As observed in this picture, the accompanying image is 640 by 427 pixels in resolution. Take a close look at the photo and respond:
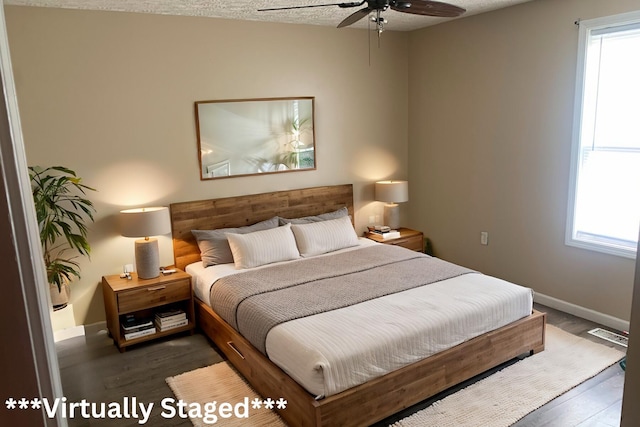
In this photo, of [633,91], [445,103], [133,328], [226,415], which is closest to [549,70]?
[633,91]

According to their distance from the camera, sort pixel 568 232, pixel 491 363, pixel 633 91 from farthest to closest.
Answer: pixel 568 232
pixel 633 91
pixel 491 363

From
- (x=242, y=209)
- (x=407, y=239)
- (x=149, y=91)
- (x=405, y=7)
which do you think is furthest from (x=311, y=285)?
(x=149, y=91)

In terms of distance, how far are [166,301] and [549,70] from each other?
3.68 m

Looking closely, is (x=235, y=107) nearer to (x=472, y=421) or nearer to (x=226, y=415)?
(x=226, y=415)

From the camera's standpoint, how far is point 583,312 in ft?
13.0

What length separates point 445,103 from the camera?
16.3 feet

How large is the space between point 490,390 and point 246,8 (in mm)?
3337

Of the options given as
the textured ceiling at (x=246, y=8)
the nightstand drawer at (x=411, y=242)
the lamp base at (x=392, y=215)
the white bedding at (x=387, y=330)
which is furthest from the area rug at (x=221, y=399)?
the textured ceiling at (x=246, y=8)

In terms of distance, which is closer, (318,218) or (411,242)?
(318,218)

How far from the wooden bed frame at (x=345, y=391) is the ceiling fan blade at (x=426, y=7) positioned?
6.69ft

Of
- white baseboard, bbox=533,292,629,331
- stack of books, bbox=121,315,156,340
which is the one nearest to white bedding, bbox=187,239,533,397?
white baseboard, bbox=533,292,629,331

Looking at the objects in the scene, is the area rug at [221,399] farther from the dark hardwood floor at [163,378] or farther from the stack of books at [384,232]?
the stack of books at [384,232]

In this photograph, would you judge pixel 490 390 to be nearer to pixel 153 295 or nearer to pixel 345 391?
pixel 345 391

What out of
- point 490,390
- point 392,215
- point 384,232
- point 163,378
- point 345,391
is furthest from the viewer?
point 392,215
